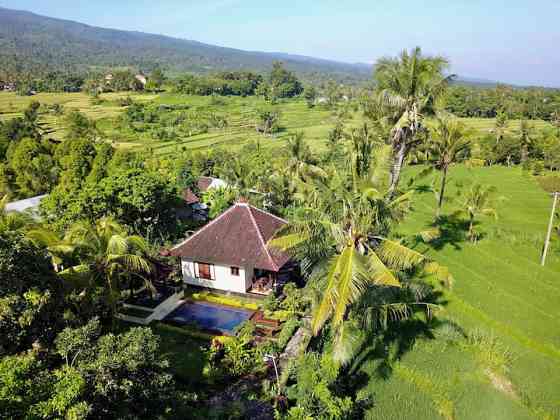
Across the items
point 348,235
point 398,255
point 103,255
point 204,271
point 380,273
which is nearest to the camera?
point 380,273

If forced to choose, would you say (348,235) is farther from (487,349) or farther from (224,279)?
(224,279)

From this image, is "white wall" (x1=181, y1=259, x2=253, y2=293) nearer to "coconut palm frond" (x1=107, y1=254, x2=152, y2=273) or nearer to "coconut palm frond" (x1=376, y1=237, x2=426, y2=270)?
"coconut palm frond" (x1=107, y1=254, x2=152, y2=273)

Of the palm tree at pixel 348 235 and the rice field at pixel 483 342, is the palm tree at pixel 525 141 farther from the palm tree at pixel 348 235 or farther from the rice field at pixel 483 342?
the palm tree at pixel 348 235

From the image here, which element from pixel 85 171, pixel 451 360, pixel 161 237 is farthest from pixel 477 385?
pixel 85 171

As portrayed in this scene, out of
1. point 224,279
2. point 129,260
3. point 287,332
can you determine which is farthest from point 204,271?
point 287,332

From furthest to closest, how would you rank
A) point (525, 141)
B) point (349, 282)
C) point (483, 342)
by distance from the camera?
point (525, 141), point (483, 342), point (349, 282)

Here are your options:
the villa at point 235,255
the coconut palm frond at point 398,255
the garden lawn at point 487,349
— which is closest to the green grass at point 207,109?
the villa at point 235,255

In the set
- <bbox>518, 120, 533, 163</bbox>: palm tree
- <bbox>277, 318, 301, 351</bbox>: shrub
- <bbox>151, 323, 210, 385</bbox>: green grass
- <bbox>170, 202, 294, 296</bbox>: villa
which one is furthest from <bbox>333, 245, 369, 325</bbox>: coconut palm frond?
<bbox>518, 120, 533, 163</bbox>: palm tree

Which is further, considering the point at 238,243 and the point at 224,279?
the point at 224,279
